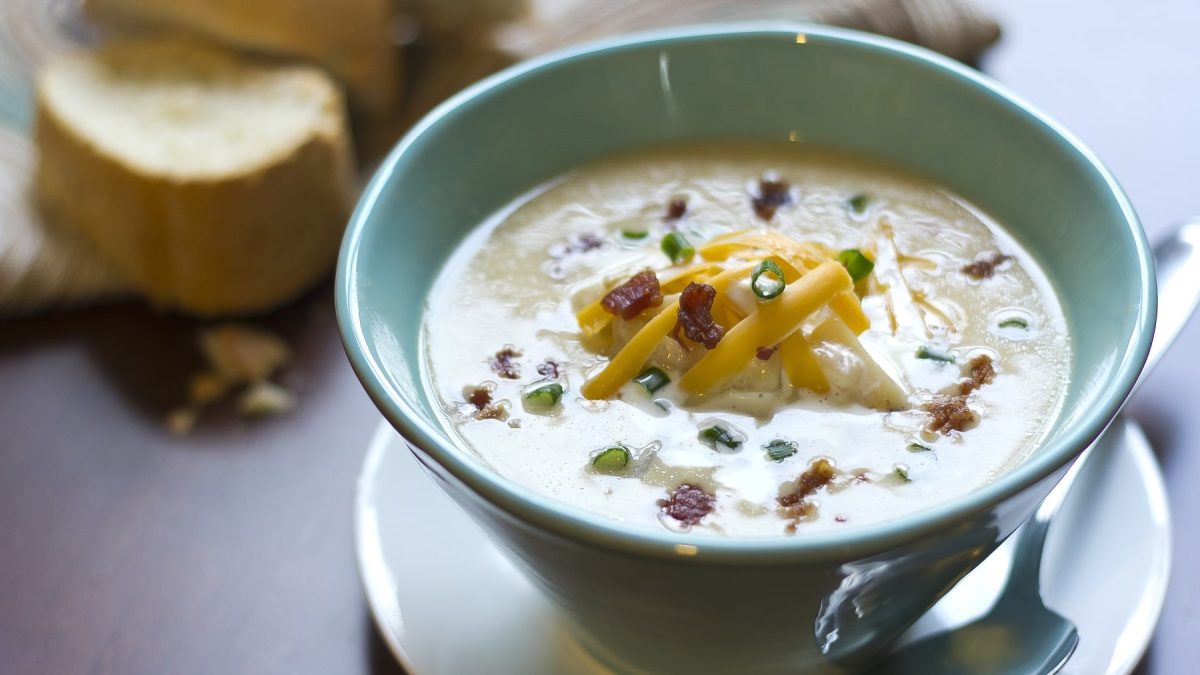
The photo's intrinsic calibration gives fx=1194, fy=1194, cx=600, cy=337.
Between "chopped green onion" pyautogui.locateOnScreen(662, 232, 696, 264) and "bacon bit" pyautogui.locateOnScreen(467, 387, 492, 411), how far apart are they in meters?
0.25

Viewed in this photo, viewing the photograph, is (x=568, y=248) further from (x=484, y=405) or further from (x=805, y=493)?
(x=805, y=493)

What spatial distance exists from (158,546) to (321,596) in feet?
0.77

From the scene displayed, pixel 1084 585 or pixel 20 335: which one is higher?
pixel 1084 585

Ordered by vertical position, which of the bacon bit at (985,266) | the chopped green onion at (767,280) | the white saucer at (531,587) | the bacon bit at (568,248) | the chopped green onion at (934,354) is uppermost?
the chopped green onion at (767,280)

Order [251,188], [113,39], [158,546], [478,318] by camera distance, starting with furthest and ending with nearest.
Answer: [113,39]
[251,188]
[158,546]
[478,318]

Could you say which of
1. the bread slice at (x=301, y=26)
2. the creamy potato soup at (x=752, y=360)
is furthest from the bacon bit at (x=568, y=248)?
the bread slice at (x=301, y=26)

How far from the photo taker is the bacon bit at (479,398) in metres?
1.14

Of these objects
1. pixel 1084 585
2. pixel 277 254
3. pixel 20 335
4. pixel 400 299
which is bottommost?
pixel 20 335

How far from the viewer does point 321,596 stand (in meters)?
1.34

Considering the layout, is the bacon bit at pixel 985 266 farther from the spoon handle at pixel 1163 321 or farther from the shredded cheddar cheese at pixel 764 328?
the shredded cheddar cheese at pixel 764 328

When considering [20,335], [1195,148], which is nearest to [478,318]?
[20,335]

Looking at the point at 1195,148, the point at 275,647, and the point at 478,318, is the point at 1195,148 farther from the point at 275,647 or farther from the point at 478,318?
the point at 275,647

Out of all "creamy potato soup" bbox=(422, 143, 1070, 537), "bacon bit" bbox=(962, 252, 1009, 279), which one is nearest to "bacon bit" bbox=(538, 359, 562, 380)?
"creamy potato soup" bbox=(422, 143, 1070, 537)

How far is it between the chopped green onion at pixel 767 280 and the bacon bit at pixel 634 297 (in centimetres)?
10
